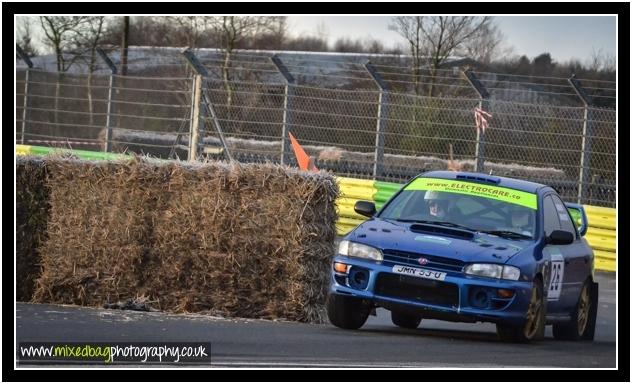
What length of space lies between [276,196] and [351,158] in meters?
9.83

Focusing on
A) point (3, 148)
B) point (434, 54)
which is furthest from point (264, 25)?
point (3, 148)

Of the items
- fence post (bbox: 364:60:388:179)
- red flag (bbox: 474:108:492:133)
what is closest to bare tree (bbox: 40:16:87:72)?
fence post (bbox: 364:60:388:179)

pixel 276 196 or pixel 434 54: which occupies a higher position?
pixel 434 54

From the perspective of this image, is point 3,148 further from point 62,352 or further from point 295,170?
point 62,352

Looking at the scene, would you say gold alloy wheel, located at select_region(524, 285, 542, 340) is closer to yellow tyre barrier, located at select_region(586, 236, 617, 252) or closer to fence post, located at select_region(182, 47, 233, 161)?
yellow tyre barrier, located at select_region(586, 236, 617, 252)

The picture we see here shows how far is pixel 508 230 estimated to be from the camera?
10.2 meters

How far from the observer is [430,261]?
9.37 meters

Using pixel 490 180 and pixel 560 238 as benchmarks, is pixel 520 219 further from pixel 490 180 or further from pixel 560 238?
pixel 490 180

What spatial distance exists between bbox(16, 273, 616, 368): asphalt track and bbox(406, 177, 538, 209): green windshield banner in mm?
1208

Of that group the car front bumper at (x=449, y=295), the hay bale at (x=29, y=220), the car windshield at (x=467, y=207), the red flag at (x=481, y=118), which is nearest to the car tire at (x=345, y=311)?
the car front bumper at (x=449, y=295)

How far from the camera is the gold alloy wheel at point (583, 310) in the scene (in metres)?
10.9

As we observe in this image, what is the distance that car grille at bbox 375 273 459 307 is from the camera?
30.6ft

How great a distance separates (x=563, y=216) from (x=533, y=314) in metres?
1.83

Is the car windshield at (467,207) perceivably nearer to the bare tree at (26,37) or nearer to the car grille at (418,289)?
the car grille at (418,289)
